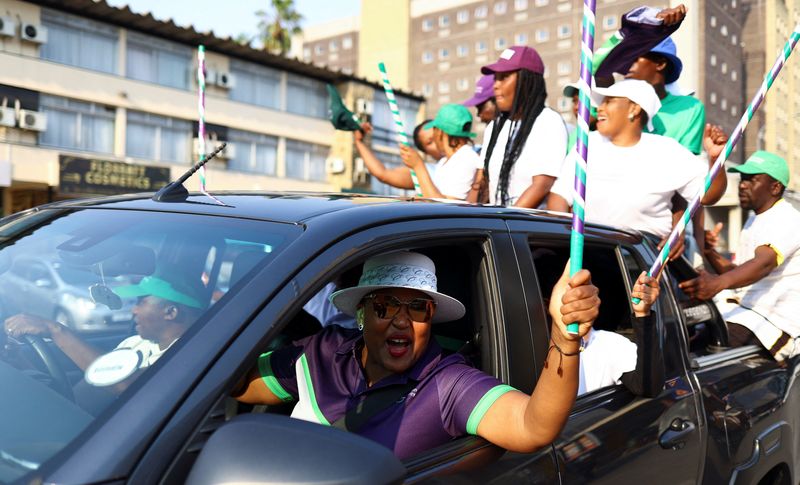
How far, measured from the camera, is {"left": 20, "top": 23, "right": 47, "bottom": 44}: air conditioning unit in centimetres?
1950

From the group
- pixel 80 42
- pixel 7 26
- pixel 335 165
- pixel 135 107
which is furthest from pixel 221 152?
pixel 7 26

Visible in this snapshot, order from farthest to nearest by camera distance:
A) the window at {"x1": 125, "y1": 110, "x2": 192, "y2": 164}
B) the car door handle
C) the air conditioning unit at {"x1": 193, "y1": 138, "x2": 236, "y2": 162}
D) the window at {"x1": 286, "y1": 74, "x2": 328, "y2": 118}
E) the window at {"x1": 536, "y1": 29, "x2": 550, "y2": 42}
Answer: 1. the window at {"x1": 536, "y1": 29, "x2": 550, "y2": 42}
2. the window at {"x1": 286, "y1": 74, "x2": 328, "y2": 118}
3. the air conditioning unit at {"x1": 193, "y1": 138, "x2": 236, "y2": 162}
4. the window at {"x1": 125, "y1": 110, "x2": 192, "y2": 164}
5. the car door handle

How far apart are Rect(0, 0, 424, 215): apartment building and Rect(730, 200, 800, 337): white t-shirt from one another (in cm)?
1681

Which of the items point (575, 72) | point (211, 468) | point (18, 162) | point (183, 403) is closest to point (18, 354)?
point (183, 403)

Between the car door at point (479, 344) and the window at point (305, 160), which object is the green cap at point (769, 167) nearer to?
the car door at point (479, 344)

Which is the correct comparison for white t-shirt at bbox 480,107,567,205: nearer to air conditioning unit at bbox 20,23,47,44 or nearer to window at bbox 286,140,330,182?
air conditioning unit at bbox 20,23,47,44

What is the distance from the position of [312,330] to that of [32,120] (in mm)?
19489

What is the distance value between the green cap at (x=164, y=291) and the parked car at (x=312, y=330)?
0.04 m

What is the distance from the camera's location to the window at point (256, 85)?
1004 inches

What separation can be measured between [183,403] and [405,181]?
4234 millimetres

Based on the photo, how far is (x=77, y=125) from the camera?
69.9 ft

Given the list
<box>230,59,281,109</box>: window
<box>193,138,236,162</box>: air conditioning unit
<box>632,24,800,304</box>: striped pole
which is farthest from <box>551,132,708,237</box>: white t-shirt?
<box>230,59,281,109</box>: window

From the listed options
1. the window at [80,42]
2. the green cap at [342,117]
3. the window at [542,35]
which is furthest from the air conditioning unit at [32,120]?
the window at [542,35]

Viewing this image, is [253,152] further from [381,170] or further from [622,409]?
[622,409]
